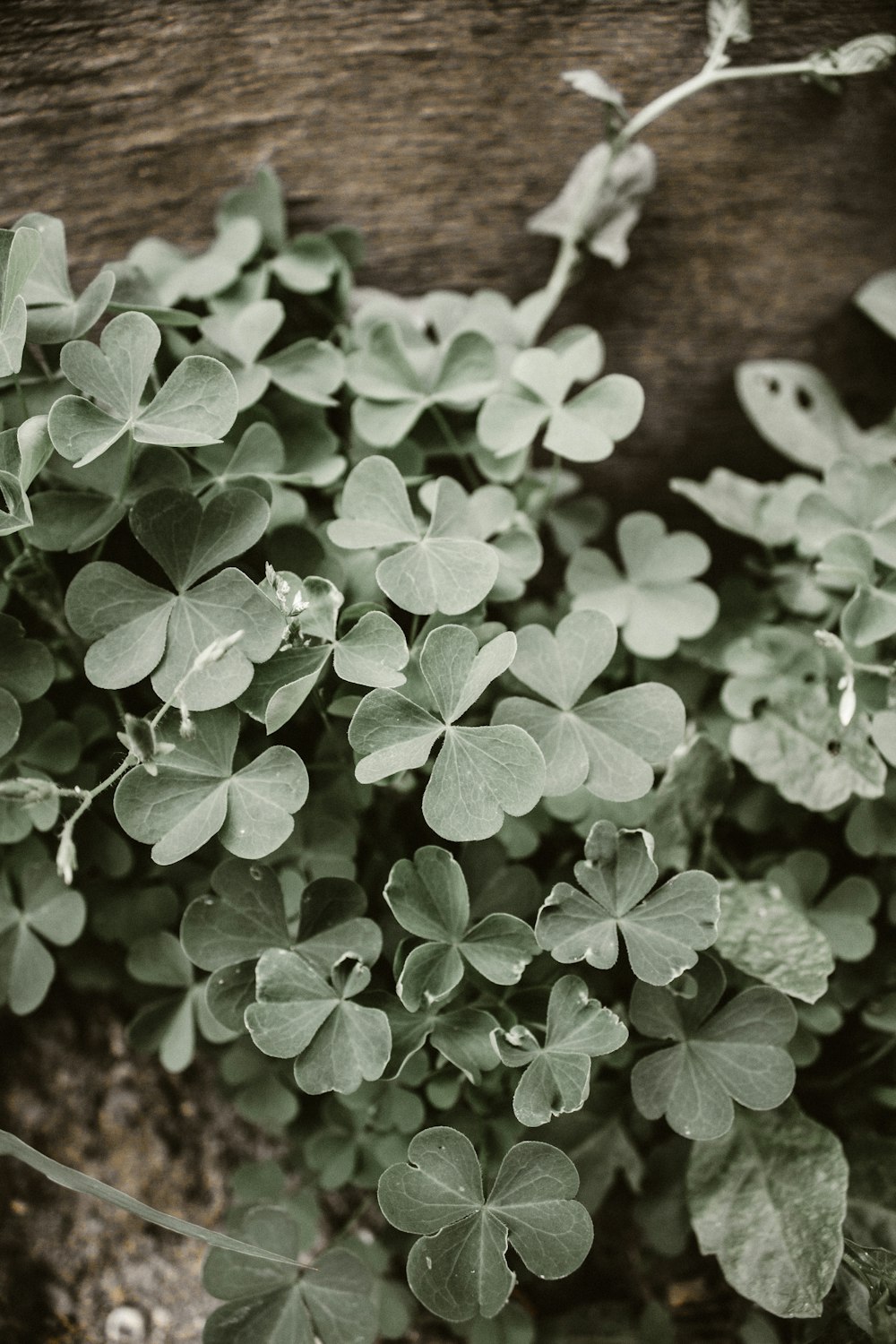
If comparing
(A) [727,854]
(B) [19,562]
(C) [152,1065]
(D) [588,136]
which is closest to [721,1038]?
(A) [727,854]

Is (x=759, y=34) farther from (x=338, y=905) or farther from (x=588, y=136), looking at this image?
(x=338, y=905)

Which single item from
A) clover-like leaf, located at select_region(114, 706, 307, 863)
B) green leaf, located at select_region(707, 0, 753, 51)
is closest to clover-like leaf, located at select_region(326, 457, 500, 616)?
clover-like leaf, located at select_region(114, 706, 307, 863)

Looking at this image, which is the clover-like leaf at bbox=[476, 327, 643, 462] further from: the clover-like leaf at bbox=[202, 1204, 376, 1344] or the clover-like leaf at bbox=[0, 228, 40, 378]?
the clover-like leaf at bbox=[202, 1204, 376, 1344]

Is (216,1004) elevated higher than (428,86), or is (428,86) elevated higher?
(428,86)

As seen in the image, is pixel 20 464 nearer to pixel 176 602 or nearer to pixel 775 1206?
pixel 176 602

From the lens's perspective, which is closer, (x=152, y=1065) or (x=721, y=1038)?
(x=721, y=1038)

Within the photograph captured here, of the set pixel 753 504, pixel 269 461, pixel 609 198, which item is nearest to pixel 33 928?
pixel 269 461
